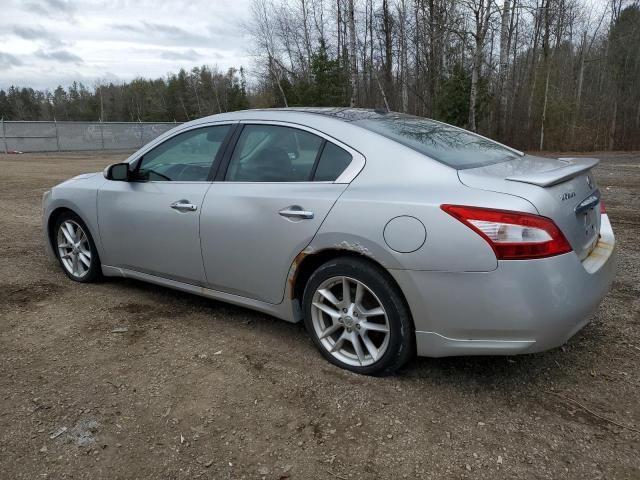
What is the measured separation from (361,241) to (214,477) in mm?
1337

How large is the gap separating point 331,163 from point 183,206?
1.18 metres

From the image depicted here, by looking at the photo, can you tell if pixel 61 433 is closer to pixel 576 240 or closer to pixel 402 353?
pixel 402 353

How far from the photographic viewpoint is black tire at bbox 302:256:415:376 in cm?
280

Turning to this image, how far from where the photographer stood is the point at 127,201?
4.11 meters

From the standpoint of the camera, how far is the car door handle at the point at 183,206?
3623 mm

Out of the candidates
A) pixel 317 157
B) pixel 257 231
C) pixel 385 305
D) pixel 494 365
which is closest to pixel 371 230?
pixel 385 305

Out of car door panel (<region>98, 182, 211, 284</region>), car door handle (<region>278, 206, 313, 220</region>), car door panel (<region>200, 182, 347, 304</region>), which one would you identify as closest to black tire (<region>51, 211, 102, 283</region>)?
car door panel (<region>98, 182, 211, 284</region>)

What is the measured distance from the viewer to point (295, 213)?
10.2 ft

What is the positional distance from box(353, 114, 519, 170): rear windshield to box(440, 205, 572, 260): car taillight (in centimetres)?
46

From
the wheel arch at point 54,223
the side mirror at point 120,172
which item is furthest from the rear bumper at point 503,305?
the wheel arch at point 54,223

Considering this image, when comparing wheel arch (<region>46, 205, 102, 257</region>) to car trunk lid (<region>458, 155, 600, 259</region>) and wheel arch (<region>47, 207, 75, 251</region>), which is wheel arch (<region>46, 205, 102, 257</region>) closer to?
wheel arch (<region>47, 207, 75, 251</region>)

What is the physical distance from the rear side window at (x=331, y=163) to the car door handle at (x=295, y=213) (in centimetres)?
22

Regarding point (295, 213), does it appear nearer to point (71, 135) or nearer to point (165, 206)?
point (165, 206)

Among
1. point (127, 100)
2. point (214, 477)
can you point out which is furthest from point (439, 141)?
point (127, 100)
